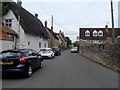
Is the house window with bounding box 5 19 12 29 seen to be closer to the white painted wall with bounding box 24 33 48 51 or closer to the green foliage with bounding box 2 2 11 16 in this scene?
the green foliage with bounding box 2 2 11 16

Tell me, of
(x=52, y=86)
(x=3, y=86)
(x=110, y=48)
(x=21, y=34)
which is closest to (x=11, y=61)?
(x=3, y=86)

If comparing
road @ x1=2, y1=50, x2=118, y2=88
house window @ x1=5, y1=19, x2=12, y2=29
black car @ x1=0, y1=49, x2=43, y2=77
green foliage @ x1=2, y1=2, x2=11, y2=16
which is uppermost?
green foliage @ x1=2, y1=2, x2=11, y2=16

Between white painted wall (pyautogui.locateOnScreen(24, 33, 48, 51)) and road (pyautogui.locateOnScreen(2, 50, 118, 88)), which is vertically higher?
white painted wall (pyautogui.locateOnScreen(24, 33, 48, 51))

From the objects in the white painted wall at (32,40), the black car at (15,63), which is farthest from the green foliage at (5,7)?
the black car at (15,63)

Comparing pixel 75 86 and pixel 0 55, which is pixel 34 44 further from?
pixel 75 86

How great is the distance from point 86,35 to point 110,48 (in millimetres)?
68003

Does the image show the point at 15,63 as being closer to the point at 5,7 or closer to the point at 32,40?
the point at 5,7

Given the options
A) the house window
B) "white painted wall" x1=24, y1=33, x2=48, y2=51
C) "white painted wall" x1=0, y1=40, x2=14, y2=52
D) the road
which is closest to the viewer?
the road

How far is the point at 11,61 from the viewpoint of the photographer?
11477 mm

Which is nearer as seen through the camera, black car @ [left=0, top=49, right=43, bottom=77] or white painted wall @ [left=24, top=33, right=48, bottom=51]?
black car @ [left=0, top=49, right=43, bottom=77]

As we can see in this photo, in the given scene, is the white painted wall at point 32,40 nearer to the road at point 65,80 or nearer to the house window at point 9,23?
the house window at point 9,23

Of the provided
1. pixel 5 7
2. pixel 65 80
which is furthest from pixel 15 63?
pixel 5 7

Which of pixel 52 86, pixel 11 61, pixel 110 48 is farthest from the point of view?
pixel 110 48

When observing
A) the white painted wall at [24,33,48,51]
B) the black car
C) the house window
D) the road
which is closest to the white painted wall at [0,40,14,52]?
the white painted wall at [24,33,48,51]
